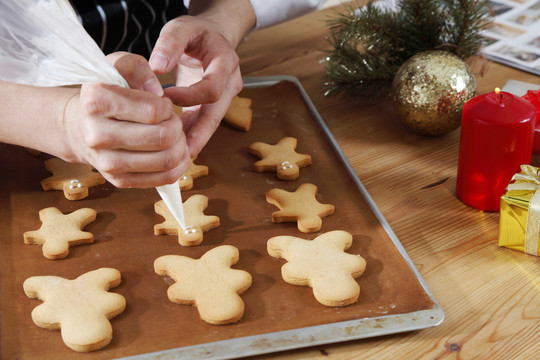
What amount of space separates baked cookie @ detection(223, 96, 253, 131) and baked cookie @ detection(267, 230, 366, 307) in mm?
362

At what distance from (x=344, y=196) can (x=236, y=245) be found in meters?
0.22

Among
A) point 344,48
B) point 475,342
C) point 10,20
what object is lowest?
point 475,342

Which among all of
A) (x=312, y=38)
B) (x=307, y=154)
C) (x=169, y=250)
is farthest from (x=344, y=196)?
(x=312, y=38)

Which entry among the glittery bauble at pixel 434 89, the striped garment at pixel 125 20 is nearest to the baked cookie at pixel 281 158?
the glittery bauble at pixel 434 89

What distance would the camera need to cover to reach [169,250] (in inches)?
37.1

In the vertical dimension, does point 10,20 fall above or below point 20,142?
above

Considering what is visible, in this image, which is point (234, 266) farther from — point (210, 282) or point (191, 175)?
point (191, 175)

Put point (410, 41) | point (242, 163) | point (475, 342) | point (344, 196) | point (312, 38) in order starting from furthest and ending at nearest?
point (312, 38), point (410, 41), point (242, 163), point (344, 196), point (475, 342)

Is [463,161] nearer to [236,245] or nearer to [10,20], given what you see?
[236,245]

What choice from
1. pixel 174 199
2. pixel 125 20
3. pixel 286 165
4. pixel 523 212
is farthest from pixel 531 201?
pixel 125 20

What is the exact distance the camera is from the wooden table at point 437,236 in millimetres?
782

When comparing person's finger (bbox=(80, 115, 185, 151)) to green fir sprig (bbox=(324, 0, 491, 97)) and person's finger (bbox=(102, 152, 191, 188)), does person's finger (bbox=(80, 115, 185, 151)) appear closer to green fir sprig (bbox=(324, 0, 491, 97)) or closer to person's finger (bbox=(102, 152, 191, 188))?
person's finger (bbox=(102, 152, 191, 188))

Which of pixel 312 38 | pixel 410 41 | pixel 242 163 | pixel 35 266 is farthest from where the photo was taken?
pixel 312 38

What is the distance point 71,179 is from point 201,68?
0.32 meters
